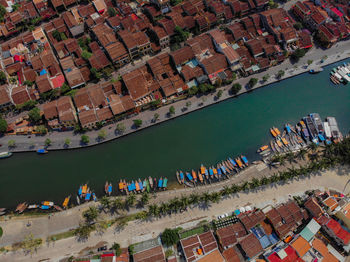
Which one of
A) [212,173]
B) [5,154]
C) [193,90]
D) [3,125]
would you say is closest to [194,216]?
[212,173]

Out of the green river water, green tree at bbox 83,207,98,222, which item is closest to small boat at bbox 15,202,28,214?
the green river water

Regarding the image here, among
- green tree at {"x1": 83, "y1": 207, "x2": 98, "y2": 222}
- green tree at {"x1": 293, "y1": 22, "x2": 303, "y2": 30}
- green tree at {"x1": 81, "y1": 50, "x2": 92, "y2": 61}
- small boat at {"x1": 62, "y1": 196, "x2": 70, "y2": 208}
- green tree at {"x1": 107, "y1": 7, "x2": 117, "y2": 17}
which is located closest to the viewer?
green tree at {"x1": 83, "y1": 207, "x2": 98, "y2": 222}

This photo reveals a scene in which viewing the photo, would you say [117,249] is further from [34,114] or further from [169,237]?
[34,114]

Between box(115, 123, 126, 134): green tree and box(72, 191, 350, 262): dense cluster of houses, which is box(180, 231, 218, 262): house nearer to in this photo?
box(72, 191, 350, 262): dense cluster of houses

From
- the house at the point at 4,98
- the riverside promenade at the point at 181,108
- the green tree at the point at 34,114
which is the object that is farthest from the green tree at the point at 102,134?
the house at the point at 4,98

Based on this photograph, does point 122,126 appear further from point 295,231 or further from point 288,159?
point 295,231

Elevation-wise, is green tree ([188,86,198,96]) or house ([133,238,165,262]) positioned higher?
green tree ([188,86,198,96])

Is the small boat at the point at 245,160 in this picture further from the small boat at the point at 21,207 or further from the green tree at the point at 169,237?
the small boat at the point at 21,207
